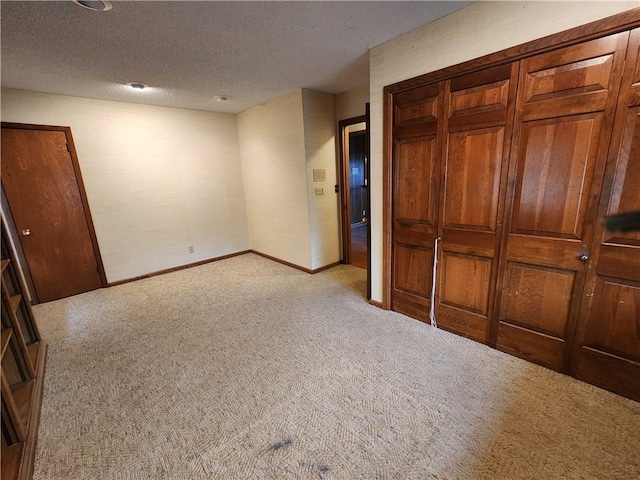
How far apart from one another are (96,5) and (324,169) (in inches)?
104

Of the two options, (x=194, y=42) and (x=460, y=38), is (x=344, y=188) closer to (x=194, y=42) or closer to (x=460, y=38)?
(x=460, y=38)

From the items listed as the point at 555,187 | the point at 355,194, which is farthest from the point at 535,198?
the point at 355,194

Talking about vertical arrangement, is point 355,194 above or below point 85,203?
below

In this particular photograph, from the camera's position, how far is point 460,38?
1914 millimetres

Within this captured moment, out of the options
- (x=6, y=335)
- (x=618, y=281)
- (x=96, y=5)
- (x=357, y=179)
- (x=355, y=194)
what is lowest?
(x=6, y=335)

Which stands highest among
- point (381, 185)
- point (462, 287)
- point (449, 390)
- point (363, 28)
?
point (363, 28)

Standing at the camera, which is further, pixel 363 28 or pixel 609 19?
pixel 363 28

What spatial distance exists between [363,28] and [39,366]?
3465 millimetres

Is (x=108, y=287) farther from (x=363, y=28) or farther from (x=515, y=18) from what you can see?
(x=515, y=18)

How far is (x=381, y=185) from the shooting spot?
256 cm

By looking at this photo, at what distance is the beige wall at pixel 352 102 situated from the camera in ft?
11.3

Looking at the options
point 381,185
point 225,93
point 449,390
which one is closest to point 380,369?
point 449,390

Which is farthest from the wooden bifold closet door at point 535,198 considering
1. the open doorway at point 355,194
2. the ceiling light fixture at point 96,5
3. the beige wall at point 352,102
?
the ceiling light fixture at point 96,5

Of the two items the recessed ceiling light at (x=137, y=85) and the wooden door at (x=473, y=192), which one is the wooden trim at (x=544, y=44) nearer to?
the wooden door at (x=473, y=192)
